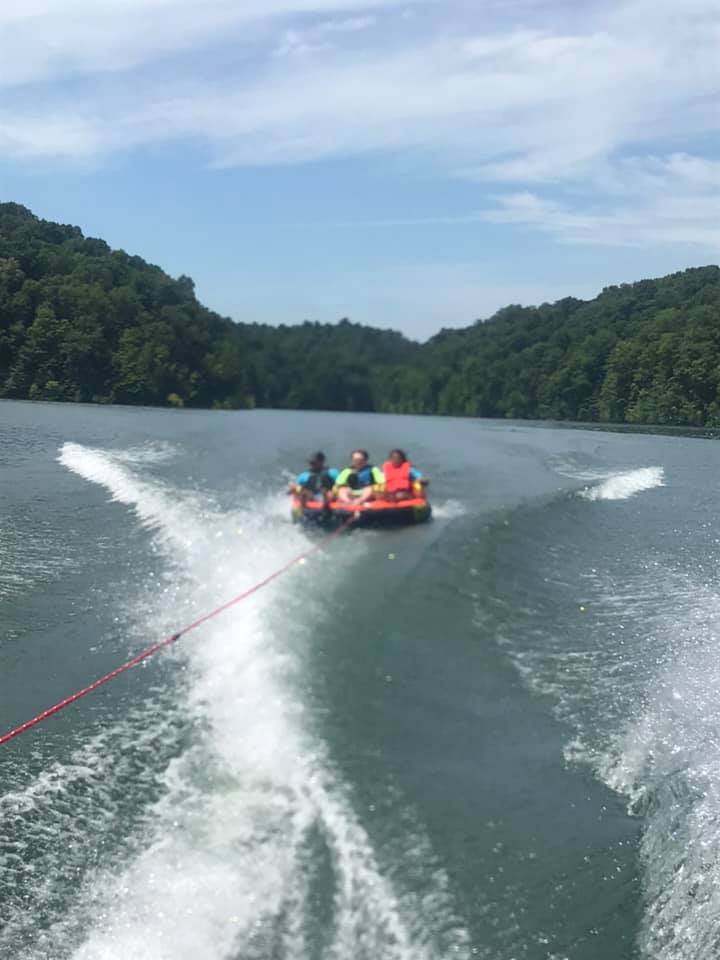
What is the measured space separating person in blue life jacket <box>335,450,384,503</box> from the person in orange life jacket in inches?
3.9

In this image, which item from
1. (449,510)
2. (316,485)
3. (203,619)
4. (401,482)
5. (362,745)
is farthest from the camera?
(449,510)

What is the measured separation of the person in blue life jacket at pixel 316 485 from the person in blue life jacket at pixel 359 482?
11 centimetres

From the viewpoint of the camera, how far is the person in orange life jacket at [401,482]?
11812 mm

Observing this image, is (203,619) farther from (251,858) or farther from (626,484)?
(626,484)

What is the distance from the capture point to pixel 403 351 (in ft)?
36.7

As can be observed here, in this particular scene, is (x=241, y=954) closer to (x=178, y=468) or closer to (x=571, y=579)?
(x=571, y=579)

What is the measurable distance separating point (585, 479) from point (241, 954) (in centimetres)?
1398

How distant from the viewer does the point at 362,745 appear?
5.77m

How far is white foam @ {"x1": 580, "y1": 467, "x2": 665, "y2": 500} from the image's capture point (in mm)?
15320

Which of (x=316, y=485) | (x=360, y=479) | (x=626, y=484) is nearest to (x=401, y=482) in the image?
(x=360, y=479)

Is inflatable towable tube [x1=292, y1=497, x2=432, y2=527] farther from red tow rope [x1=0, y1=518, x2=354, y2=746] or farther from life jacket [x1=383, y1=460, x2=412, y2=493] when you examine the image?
life jacket [x1=383, y1=460, x2=412, y2=493]

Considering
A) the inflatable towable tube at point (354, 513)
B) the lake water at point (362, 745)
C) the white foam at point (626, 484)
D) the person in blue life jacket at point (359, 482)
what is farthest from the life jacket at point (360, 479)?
the white foam at point (626, 484)

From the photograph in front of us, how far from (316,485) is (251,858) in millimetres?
7209

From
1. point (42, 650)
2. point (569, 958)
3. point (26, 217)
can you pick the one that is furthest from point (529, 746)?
point (26, 217)
